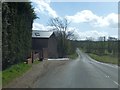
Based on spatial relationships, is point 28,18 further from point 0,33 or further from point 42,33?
point 42,33

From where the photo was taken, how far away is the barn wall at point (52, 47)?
8694 centimetres

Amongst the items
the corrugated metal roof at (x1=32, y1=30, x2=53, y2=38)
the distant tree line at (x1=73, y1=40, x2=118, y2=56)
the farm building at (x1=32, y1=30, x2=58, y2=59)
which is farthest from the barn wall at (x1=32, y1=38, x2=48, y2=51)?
the distant tree line at (x1=73, y1=40, x2=118, y2=56)

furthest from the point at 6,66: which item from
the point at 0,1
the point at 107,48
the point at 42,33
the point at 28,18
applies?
the point at 107,48

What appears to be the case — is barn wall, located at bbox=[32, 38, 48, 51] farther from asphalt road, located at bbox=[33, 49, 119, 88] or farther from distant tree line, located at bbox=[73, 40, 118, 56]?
distant tree line, located at bbox=[73, 40, 118, 56]

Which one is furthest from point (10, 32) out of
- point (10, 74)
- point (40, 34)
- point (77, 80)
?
point (40, 34)

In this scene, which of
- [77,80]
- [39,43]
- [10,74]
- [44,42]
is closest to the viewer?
[10,74]

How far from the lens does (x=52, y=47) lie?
90.1 meters

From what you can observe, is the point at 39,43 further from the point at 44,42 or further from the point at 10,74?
the point at 10,74

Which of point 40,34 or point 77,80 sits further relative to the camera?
point 40,34

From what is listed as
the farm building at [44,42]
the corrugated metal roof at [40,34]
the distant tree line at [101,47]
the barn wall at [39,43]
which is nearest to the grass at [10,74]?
the farm building at [44,42]

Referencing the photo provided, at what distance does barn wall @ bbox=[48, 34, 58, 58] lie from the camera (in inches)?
3423

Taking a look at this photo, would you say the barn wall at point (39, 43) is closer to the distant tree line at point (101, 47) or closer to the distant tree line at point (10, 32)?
the distant tree line at point (10, 32)

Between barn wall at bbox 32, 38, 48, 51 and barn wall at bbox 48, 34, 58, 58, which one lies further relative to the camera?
barn wall at bbox 48, 34, 58, 58

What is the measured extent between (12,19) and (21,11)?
4615 mm
